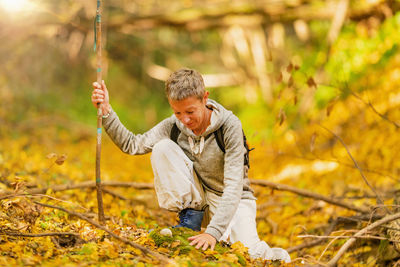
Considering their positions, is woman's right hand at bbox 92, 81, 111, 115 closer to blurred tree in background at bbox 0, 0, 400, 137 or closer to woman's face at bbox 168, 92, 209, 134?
woman's face at bbox 168, 92, 209, 134

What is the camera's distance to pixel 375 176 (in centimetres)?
491

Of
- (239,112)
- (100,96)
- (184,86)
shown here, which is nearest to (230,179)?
(184,86)

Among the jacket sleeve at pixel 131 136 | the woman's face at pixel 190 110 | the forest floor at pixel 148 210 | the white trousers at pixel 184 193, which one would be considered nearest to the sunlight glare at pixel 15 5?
the forest floor at pixel 148 210

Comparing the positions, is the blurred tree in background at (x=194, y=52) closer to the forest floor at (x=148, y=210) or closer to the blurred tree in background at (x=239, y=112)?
the blurred tree in background at (x=239, y=112)

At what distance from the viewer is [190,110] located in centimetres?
254

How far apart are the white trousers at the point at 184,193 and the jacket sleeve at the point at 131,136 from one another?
116 millimetres

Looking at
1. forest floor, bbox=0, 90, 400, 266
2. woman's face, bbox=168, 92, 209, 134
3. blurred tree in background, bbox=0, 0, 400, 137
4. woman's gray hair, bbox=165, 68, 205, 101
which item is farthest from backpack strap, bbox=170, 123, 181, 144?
blurred tree in background, bbox=0, 0, 400, 137

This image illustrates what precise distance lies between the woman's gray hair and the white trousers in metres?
0.43

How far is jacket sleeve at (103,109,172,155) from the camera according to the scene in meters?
2.75

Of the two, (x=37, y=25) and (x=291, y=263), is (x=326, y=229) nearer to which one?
(x=291, y=263)

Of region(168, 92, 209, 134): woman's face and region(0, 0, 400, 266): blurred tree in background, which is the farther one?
region(0, 0, 400, 266): blurred tree in background

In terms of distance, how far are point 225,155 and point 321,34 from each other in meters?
7.15

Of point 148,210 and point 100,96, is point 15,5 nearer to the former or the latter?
point 148,210

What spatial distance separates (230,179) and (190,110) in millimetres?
530
